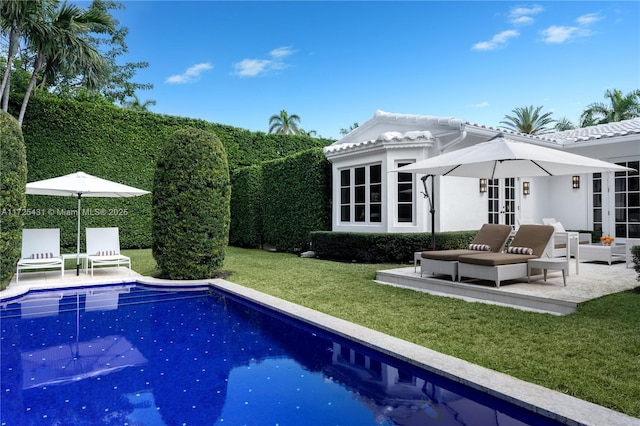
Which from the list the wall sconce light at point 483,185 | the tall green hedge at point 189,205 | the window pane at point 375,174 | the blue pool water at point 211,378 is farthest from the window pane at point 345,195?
the blue pool water at point 211,378

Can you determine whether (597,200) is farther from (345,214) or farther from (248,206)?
(248,206)

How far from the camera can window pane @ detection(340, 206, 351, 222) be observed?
49.1 feet

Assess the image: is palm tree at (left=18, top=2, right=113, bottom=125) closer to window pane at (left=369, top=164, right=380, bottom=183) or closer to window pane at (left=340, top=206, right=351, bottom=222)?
window pane at (left=340, top=206, right=351, bottom=222)

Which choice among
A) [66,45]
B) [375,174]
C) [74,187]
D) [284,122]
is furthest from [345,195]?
[284,122]

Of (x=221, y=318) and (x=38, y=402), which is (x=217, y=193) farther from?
(x=38, y=402)

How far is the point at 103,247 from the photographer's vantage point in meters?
11.5

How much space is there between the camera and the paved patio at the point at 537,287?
22.5ft

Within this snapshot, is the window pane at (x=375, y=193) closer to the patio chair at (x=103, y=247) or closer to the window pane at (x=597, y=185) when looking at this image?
the window pane at (x=597, y=185)

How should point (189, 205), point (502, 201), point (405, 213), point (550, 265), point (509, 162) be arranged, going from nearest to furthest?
point (550, 265) < point (189, 205) < point (509, 162) < point (405, 213) < point (502, 201)

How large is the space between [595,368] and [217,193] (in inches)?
327

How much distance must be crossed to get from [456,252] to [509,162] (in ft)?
9.41

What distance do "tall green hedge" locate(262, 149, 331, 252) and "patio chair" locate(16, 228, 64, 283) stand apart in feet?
27.4

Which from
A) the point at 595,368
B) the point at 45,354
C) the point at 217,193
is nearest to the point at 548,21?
the point at 217,193

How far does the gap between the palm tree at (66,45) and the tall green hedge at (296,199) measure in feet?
25.1
